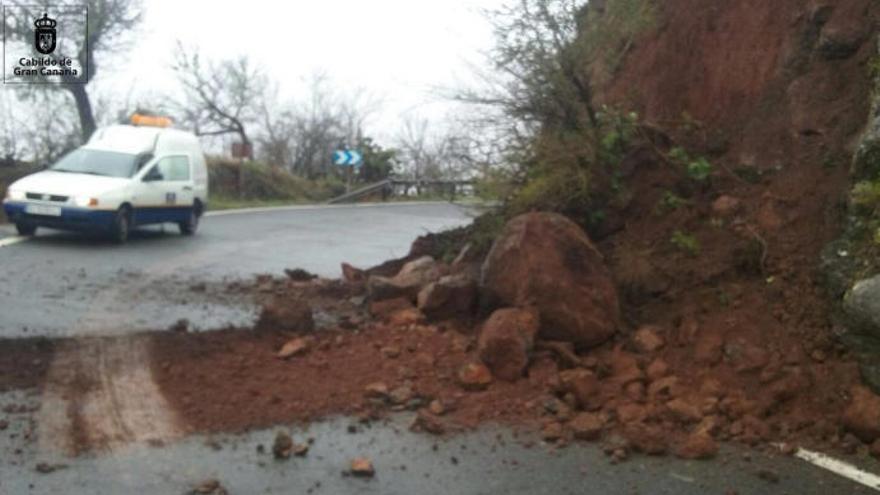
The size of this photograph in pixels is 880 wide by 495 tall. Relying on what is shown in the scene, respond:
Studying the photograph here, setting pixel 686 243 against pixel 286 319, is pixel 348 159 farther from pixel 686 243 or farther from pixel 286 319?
pixel 686 243

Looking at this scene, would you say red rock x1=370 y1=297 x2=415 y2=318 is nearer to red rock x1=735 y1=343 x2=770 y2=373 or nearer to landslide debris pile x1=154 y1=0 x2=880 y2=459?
landslide debris pile x1=154 y1=0 x2=880 y2=459

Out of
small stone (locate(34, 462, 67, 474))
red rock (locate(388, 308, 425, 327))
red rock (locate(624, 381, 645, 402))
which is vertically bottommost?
small stone (locate(34, 462, 67, 474))

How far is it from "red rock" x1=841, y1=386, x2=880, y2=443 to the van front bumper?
12916 millimetres

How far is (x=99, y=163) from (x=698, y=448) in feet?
46.7

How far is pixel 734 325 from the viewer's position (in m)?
7.78

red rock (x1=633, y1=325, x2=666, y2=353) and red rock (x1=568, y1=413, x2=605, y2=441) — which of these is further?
red rock (x1=633, y1=325, x2=666, y2=353)

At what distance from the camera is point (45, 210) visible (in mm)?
16562

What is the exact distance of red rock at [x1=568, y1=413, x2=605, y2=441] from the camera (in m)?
6.53

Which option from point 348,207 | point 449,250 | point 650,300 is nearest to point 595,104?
point 449,250

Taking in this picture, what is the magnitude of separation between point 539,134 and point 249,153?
3132 centimetres

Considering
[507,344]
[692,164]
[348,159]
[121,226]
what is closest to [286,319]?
[507,344]

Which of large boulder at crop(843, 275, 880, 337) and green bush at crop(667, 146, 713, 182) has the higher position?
green bush at crop(667, 146, 713, 182)

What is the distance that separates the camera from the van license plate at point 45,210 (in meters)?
16.5

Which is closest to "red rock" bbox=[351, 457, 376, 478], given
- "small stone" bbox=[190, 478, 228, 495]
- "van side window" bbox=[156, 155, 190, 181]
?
"small stone" bbox=[190, 478, 228, 495]
